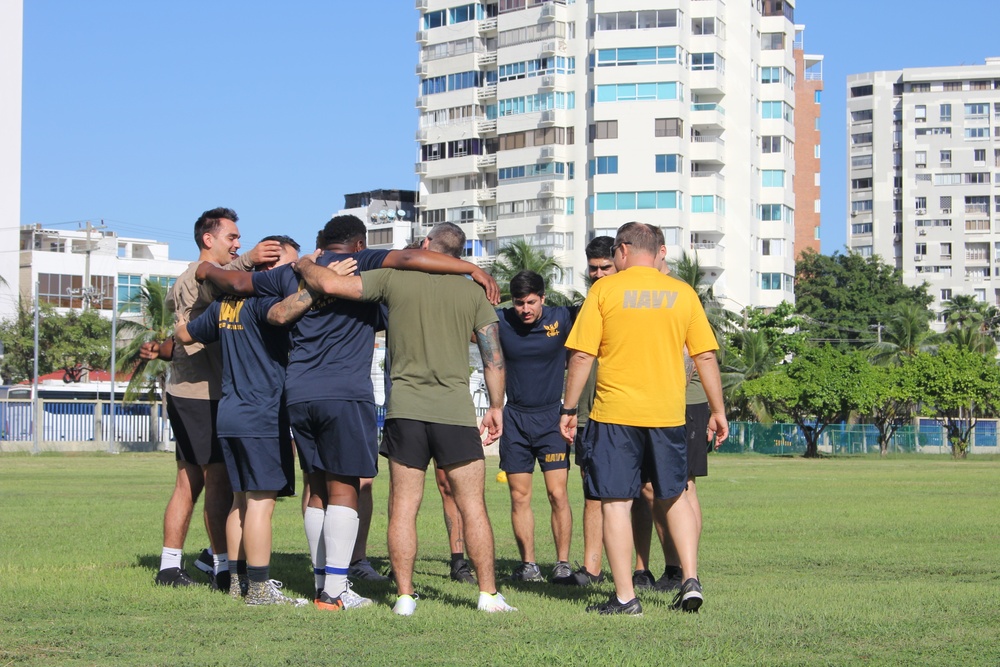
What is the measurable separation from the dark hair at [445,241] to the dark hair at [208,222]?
1805 millimetres

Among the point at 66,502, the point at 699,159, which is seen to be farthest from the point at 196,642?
the point at 699,159

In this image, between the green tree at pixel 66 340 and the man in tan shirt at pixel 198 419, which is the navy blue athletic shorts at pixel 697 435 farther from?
the green tree at pixel 66 340

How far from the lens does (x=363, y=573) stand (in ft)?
31.7

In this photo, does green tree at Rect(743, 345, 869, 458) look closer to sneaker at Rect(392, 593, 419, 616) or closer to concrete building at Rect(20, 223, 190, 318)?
sneaker at Rect(392, 593, 419, 616)

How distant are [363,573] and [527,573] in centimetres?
121

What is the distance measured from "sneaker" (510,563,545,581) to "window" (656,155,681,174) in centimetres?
8330

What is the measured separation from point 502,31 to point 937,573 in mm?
92937

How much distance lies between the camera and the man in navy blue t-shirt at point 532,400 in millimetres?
10039

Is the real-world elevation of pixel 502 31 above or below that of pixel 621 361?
above

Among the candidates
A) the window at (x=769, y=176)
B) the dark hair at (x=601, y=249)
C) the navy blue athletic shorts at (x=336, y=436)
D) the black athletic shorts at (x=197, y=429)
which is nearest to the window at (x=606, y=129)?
the window at (x=769, y=176)

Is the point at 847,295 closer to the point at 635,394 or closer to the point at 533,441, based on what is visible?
the point at 533,441

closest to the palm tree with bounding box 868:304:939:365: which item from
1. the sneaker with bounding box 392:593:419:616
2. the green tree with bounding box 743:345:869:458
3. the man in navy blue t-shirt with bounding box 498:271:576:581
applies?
the green tree with bounding box 743:345:869:458

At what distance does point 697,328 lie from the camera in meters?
8.12

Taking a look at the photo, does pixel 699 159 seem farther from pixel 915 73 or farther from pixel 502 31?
pixel 915 73
